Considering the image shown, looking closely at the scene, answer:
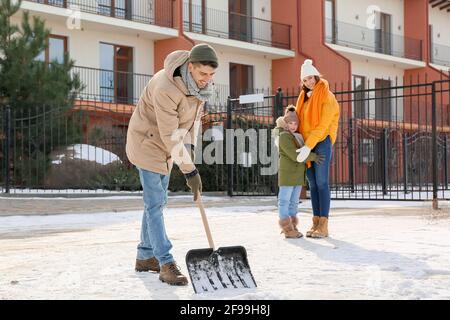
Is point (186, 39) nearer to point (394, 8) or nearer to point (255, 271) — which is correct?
point (394, 8)

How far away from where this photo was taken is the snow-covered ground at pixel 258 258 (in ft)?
12.6

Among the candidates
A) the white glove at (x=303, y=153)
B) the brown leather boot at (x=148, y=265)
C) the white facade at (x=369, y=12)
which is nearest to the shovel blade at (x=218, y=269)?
the brown leather boot at (x=148, y=265)

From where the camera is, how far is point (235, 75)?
83.1 ft

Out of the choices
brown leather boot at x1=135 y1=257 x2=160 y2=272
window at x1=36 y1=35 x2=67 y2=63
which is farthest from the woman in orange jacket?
window at x1=36 y1=35 x2=67 y2=63

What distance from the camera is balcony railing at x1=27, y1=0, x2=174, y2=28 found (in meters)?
21.0

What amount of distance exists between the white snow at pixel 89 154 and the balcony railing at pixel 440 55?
66.6 ft

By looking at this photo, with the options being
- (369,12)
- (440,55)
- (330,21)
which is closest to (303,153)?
(330,21)

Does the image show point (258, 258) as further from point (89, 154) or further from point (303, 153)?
point (89, 154)

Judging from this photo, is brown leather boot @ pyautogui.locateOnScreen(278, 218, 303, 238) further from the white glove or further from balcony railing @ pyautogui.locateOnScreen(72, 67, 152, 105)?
balcony railing @ pyautogui.locateOnScreen(72, 67, 152, 105)

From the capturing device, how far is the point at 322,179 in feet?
20.8

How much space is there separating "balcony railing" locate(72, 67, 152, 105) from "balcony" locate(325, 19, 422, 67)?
814 centimetres

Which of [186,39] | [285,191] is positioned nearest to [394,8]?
[186,39]

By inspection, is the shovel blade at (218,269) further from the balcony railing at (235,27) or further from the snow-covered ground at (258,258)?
the balcony railing at (235,27)
